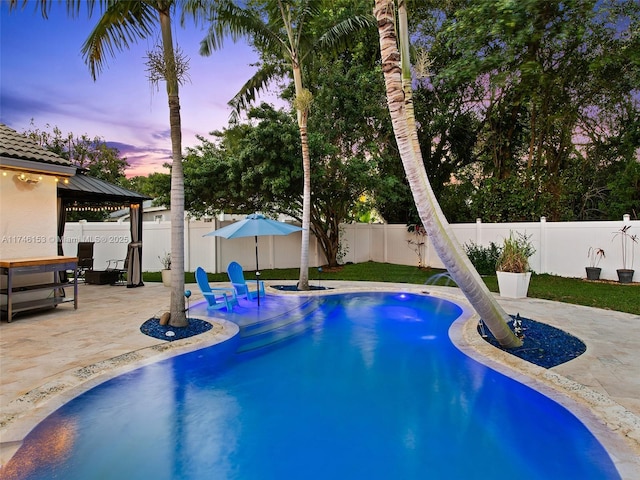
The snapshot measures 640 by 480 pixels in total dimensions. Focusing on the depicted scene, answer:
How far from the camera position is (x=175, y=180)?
683cm

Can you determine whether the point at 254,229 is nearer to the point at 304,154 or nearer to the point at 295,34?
the point at 304,154

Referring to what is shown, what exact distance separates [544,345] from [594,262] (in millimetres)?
8549

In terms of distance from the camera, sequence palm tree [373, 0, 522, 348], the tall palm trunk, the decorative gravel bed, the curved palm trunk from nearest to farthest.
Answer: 1. palm tree [373, 0, 522, 348]
2. the decorative gravel bed
3. the curved palm trunk
4. the tall palm trunk

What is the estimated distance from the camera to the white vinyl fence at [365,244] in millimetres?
12547

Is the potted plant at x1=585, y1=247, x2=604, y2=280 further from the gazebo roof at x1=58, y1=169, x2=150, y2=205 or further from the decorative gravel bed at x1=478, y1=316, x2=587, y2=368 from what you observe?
the gazebo roof at x1=58, y1=169, x2=150, y2=205

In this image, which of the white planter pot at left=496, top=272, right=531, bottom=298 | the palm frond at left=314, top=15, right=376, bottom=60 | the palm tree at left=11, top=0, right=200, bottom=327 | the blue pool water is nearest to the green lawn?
the white planter pot at left=496, top=272, right=531, bottom=298

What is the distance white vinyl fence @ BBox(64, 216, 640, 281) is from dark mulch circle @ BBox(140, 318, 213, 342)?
797 cm

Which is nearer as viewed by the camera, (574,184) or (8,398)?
(8,398)

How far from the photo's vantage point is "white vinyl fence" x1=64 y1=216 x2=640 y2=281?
12547mm

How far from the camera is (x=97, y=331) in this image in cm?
678

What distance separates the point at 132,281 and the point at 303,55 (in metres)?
8.82

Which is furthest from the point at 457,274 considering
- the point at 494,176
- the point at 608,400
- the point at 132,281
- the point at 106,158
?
the point at 106,158

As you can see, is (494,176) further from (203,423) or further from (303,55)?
(203,423)

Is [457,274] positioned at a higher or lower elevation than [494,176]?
lower
